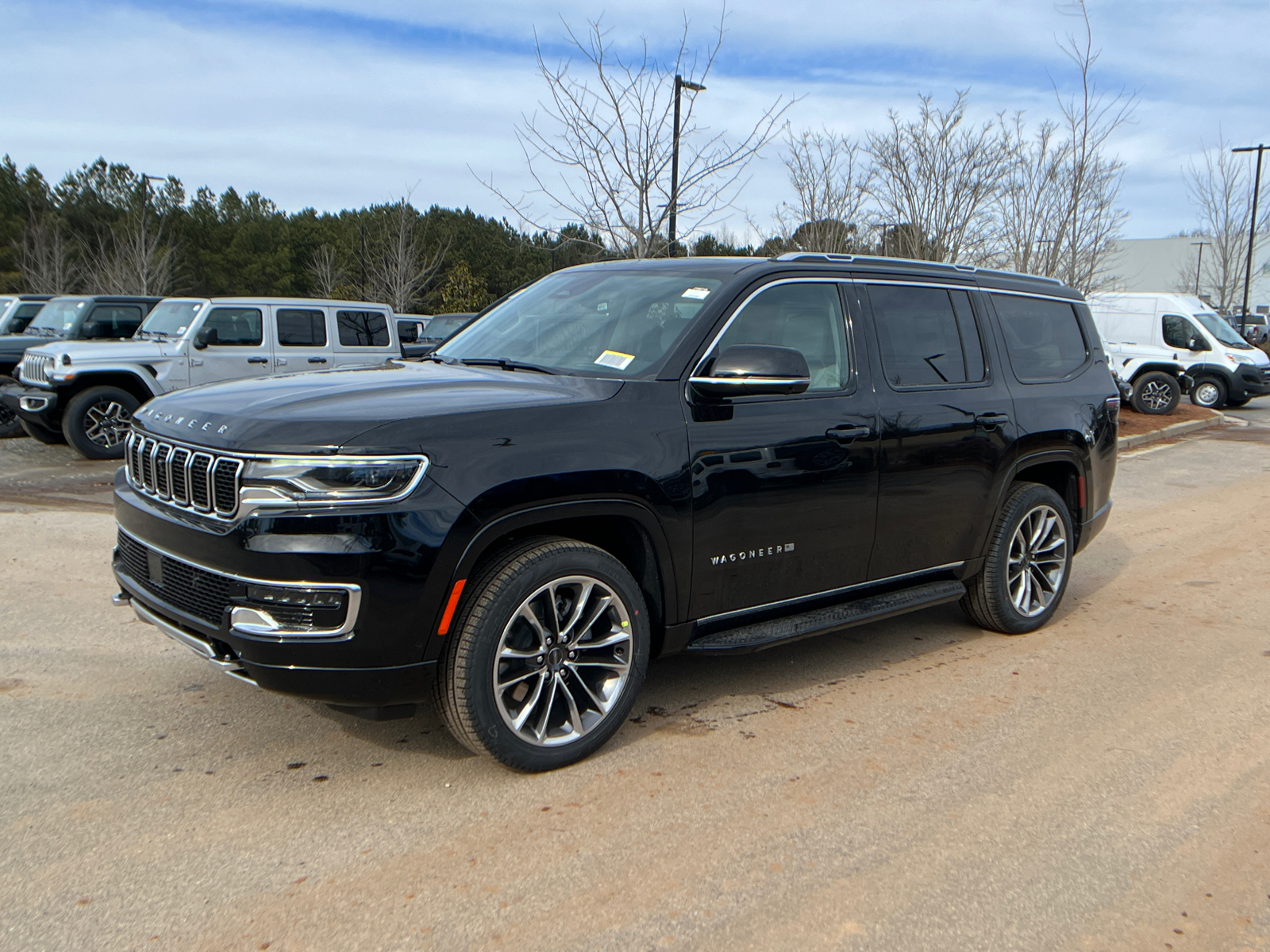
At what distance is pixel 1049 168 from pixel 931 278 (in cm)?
1345

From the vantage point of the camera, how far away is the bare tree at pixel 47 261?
34219 millimetres

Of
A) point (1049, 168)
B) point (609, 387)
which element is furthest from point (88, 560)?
point (1049, 168)

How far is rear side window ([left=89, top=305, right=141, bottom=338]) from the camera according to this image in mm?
14141

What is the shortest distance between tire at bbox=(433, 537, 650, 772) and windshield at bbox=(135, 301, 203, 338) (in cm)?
1048

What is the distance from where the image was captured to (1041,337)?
5754mm

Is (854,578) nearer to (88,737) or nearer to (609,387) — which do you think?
(609,387)

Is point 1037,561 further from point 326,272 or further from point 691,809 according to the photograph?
point 326,272

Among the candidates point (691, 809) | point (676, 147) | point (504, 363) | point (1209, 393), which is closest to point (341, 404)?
point (504, 363)

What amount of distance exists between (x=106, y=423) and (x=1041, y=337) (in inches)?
414

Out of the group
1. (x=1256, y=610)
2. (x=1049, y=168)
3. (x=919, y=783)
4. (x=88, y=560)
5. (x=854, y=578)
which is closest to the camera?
(x=919, y=783)

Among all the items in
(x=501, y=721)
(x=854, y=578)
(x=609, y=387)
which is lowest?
(x=501, y=721)

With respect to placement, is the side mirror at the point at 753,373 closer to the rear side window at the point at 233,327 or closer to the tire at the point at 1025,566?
the tire at the point at 1025,566

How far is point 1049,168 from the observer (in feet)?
55.3

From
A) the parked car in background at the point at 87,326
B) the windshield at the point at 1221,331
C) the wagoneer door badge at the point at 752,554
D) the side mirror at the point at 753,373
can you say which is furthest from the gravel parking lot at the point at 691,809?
the windshield at the point at 1221,331
